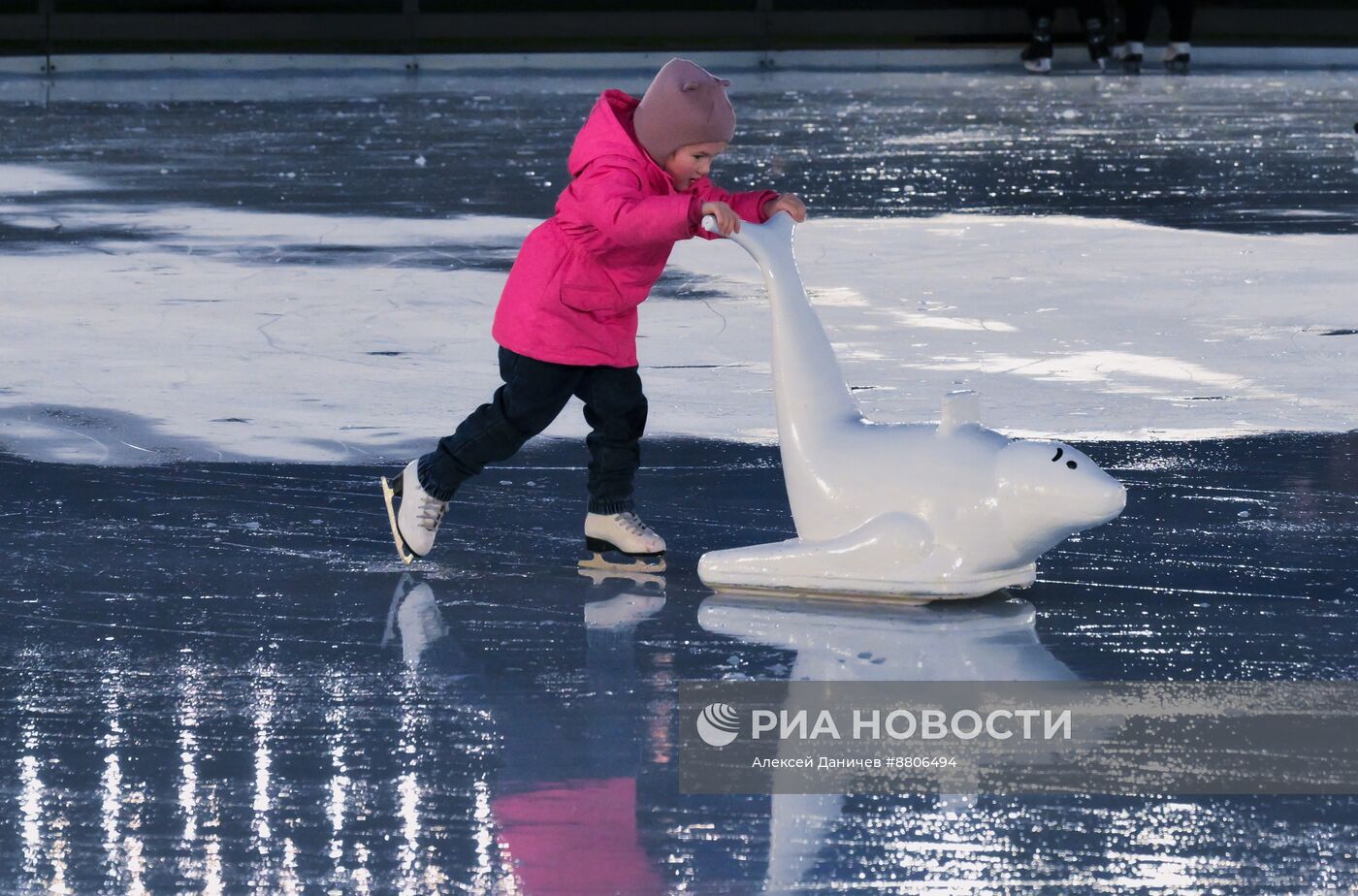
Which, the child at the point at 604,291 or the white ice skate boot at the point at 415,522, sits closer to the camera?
the child at the point at 604,291

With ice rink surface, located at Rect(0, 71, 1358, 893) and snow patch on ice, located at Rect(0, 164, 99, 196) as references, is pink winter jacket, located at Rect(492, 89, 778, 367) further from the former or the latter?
snow patch on ice, located at Rect(0, 164, 99, 196)

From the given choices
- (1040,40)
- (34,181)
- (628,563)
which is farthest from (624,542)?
(1040,40)

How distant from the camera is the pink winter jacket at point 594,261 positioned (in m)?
4.02

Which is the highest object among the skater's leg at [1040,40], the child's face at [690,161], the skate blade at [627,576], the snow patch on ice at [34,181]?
the skater's leg at [1040,40]

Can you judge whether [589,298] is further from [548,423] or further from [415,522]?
[415,522]

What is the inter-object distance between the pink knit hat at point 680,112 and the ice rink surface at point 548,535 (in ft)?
2.95

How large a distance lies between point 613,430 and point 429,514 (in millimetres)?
425

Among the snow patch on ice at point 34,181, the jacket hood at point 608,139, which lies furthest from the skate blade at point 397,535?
the snow patch on ice at point 34,181

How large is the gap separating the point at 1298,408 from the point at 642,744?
305 centimetres

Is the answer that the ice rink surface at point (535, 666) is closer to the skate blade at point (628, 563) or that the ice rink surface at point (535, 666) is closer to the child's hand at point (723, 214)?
the skate blade at point (628, 563)

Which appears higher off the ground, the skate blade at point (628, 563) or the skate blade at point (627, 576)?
the skate blade at point (628, 563)

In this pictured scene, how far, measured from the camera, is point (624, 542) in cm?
427

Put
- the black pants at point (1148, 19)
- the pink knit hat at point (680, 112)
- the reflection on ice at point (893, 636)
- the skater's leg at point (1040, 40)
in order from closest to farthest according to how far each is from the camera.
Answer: the reflection on ice at point (893, 636), the pink knit hat at point (680, 112), the skater's leg at point (1040, 40), the black pants at point (1148, 19)
